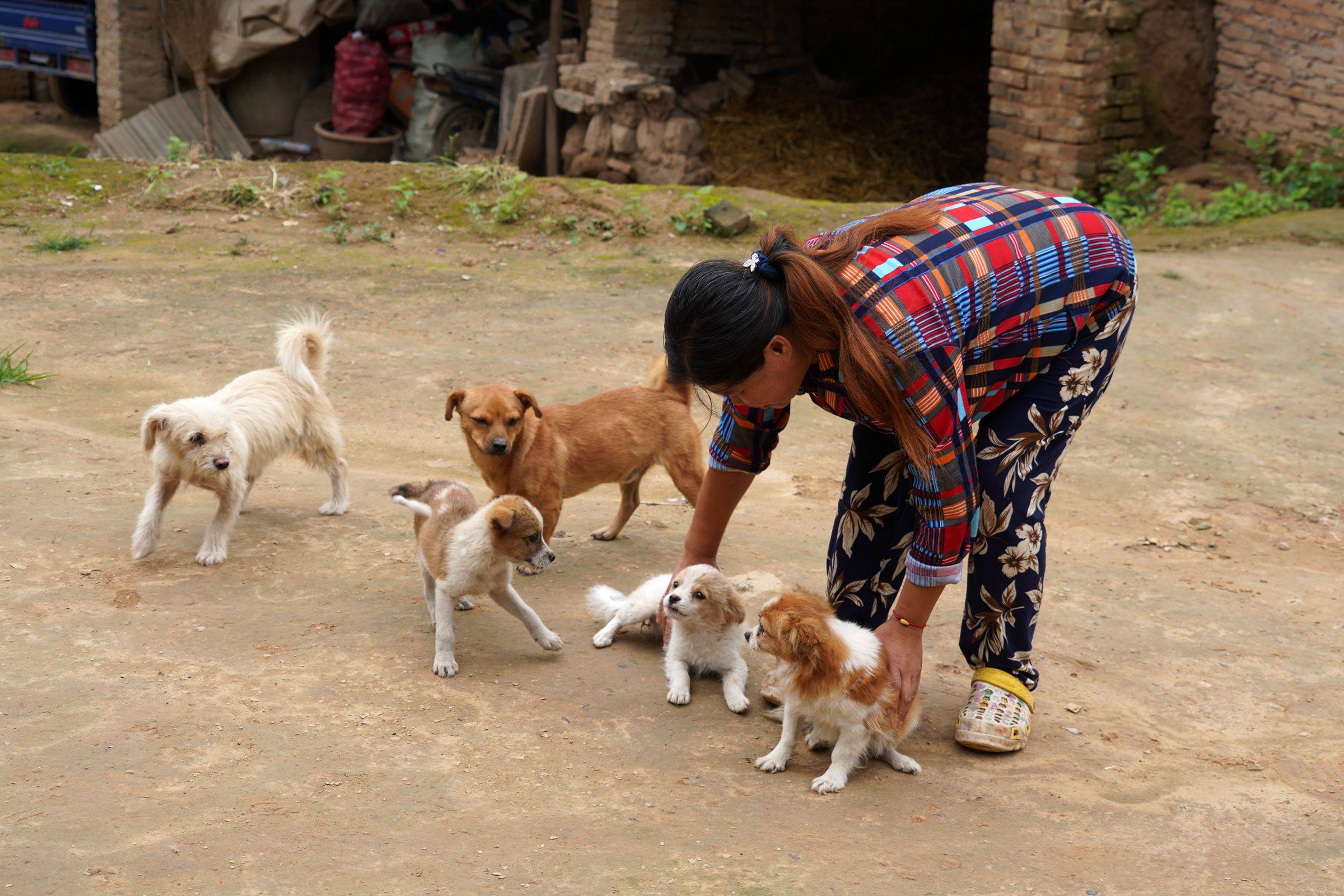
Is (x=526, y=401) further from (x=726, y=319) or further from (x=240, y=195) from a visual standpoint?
(x=240, y=195)

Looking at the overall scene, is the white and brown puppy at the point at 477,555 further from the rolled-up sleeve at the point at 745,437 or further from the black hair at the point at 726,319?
the black hair at the point at 726,319

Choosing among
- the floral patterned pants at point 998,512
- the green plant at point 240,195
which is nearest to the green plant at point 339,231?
the green plant at point 240,195

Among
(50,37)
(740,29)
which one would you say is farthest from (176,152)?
(50,37)

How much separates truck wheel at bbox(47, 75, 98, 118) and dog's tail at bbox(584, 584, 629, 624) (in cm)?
1661

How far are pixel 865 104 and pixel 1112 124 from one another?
4.20 meters

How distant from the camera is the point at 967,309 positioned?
8.89ft

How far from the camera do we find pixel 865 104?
15.1 metres

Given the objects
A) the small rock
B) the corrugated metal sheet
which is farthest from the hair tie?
the corrugated metal sheet

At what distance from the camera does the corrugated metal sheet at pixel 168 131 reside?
605 inches

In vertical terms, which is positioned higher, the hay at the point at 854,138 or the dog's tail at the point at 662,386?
the hay at the point at 854,138

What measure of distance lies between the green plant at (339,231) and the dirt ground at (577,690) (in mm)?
2574

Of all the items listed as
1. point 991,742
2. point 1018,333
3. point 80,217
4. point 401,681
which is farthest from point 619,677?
point 80,217

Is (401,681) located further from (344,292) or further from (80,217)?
(80,217)

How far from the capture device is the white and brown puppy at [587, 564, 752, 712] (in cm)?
360
